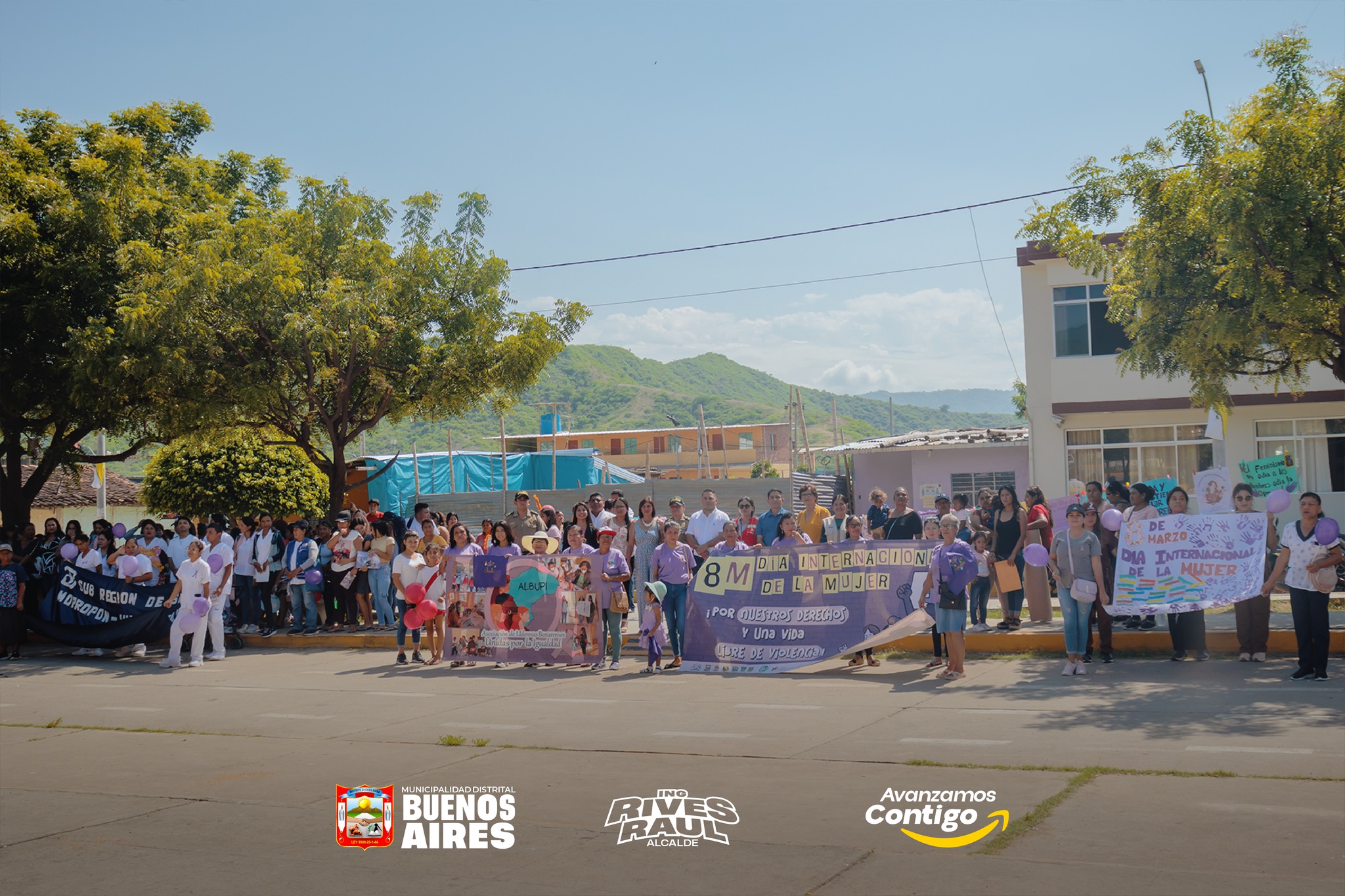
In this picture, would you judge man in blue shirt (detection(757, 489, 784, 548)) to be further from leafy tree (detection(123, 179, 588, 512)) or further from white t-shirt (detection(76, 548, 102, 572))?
white t-shirt (detection(76, 548, 102, 572))

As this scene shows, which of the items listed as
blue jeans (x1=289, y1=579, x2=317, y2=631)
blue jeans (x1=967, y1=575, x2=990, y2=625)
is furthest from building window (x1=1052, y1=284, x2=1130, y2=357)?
blue jeans (x1=289, y1=579, x2=317, y2=631)

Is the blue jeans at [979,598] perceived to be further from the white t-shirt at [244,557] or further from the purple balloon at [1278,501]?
the white t-shirt at [244,557]

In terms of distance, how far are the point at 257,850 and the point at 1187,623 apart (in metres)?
9.96

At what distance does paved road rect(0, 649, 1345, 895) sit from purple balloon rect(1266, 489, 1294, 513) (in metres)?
1.84

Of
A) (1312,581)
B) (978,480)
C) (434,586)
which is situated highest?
(978,480)

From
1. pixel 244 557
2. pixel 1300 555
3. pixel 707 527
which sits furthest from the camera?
pixel 244 557

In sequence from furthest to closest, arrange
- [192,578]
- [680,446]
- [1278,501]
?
[680,446] < [192,578] < [1278,501]

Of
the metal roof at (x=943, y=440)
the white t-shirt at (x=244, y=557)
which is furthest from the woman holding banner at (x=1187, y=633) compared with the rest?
the metal roof at (x=943, y=440)

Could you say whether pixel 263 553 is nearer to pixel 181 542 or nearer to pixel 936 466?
pixel 181 542

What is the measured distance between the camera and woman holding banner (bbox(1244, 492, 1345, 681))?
411 inches

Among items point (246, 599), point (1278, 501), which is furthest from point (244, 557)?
point (1278, 501)

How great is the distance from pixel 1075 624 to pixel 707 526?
4.95 m

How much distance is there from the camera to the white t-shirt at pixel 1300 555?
415 inches

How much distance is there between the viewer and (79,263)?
19.1m
